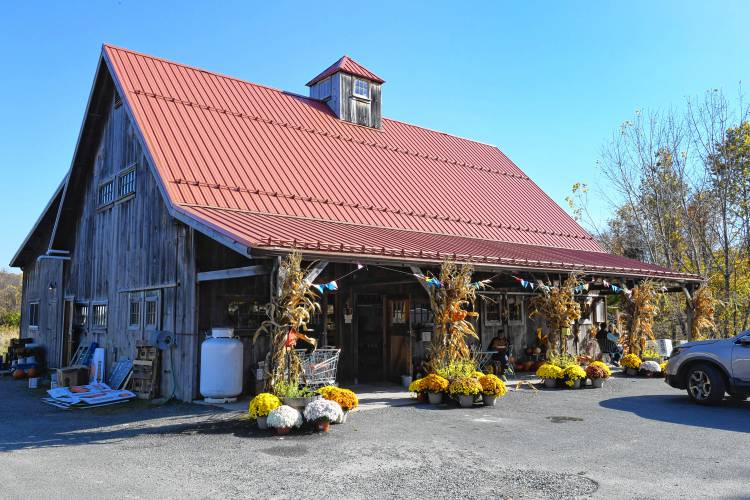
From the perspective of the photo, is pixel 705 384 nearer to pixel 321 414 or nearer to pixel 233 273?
pixel 321 414

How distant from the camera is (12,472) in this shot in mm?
6543

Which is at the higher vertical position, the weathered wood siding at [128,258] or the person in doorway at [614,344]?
the weathered wood siding at [128,258]

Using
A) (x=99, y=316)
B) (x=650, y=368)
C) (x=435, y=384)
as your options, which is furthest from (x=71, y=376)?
(x=650, y=368)

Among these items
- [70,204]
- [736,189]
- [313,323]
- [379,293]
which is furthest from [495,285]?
[736,189]

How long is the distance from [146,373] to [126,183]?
195 inches

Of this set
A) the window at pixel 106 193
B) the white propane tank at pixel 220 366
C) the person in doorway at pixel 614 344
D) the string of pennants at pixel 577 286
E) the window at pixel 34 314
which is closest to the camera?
the white propane tank at pixel 220 366

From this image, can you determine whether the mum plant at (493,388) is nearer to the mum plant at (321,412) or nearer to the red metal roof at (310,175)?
the red metal roof at (310,175)

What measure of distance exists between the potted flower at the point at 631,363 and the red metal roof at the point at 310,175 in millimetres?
2761

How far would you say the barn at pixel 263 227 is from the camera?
11.8m

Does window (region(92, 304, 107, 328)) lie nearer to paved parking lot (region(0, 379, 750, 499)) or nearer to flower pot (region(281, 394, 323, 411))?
paved parking lot (region(0, 379, 750, 499))

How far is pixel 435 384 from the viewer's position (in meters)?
10.7

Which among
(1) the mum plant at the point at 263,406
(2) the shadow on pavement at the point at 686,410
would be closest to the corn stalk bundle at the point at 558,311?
(2) the shadow on pavement at the point at 686,410

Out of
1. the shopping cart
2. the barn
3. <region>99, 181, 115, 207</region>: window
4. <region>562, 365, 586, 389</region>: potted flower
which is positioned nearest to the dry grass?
the barn

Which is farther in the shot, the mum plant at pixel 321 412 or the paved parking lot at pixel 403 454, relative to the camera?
the mum plant at pixel 321 412
